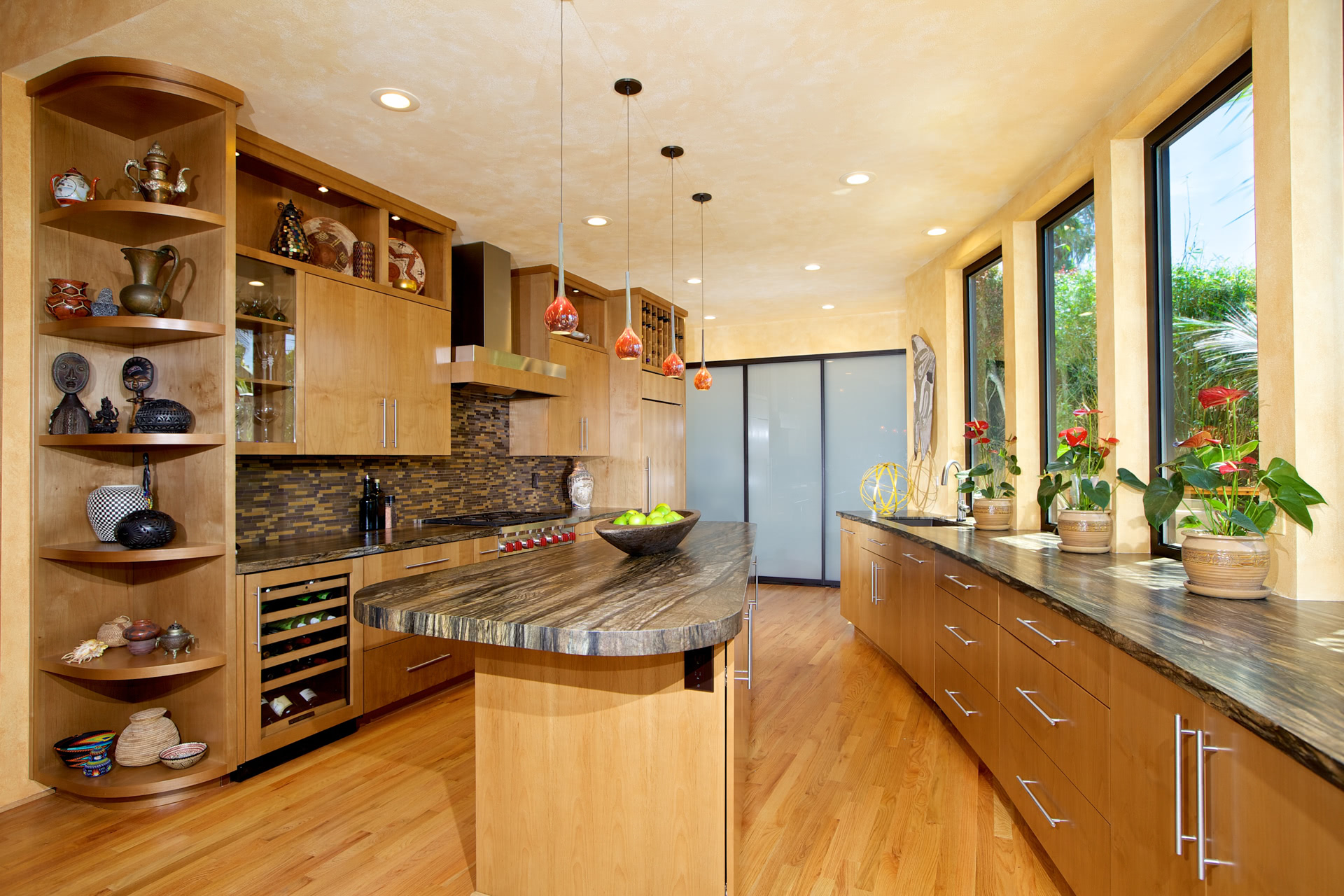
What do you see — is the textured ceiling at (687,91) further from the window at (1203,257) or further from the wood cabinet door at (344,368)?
the wood cabinet door at (344,368)

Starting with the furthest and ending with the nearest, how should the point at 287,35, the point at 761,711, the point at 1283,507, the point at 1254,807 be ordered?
the point at 761,711, the point at 287,35, the point at 1283,507, the point at 1254,807

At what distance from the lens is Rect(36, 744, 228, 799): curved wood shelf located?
7.73ft

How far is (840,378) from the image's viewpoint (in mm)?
6559

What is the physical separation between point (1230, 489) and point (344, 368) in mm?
3397

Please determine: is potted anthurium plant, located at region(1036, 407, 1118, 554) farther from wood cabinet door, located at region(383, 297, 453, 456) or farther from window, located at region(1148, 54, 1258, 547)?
wood cabinet door, located at region(383, 297, 453, 456)

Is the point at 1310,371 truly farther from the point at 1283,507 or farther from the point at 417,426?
the point at 417,426

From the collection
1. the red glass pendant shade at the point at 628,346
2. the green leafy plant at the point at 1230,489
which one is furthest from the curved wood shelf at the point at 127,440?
the green leafy plant at the point at 1230,489

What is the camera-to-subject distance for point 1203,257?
237 cm

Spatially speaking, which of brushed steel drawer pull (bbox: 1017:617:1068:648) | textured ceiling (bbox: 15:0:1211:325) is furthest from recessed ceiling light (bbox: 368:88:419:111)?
brushed steel drawer pull (bbox: 1017:617:1068:648)

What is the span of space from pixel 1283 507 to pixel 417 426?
3.51 metres

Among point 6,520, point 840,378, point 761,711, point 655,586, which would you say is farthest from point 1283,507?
point 840,378

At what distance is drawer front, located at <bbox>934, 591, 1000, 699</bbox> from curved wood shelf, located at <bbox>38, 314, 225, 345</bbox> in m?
3.04

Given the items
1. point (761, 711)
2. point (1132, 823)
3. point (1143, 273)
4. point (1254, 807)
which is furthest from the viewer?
point (761, 711)

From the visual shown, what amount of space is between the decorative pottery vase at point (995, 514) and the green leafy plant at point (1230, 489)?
1472 mm
